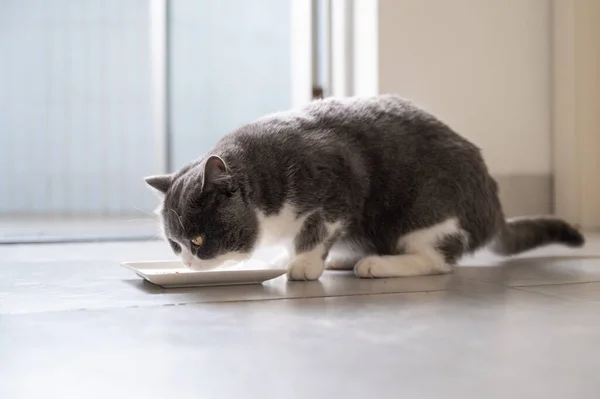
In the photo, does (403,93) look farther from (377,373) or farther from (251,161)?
(377,373)

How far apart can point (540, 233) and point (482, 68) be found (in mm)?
1486

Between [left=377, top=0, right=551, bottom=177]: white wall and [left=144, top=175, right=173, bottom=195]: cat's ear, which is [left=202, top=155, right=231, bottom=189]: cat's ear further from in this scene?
[left=377, top=0, right=551, bottom=177]: white wall

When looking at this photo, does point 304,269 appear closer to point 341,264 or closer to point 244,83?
point 341,264

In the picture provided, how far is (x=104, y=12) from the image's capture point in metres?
4.11

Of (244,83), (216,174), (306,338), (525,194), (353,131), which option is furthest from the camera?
(244,83)

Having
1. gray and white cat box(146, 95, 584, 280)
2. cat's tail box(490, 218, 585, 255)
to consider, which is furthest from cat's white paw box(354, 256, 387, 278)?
cat's tail box(490, 218, 585, 255)

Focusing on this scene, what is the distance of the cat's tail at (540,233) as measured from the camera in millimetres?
2383

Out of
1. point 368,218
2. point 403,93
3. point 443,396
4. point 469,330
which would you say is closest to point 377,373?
point 443,396

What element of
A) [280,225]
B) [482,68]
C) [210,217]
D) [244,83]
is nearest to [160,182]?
[210,217]

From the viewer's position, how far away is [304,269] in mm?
1885

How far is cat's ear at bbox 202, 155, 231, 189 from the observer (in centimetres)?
171

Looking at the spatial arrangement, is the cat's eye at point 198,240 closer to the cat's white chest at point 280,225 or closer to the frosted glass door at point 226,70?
the cat's white chest at point 280,225

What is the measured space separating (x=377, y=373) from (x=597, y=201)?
3164mm

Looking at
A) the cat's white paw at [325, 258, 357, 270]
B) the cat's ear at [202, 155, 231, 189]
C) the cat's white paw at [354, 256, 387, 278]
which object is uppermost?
the cat's ear at [202, 155, 231, 189]
